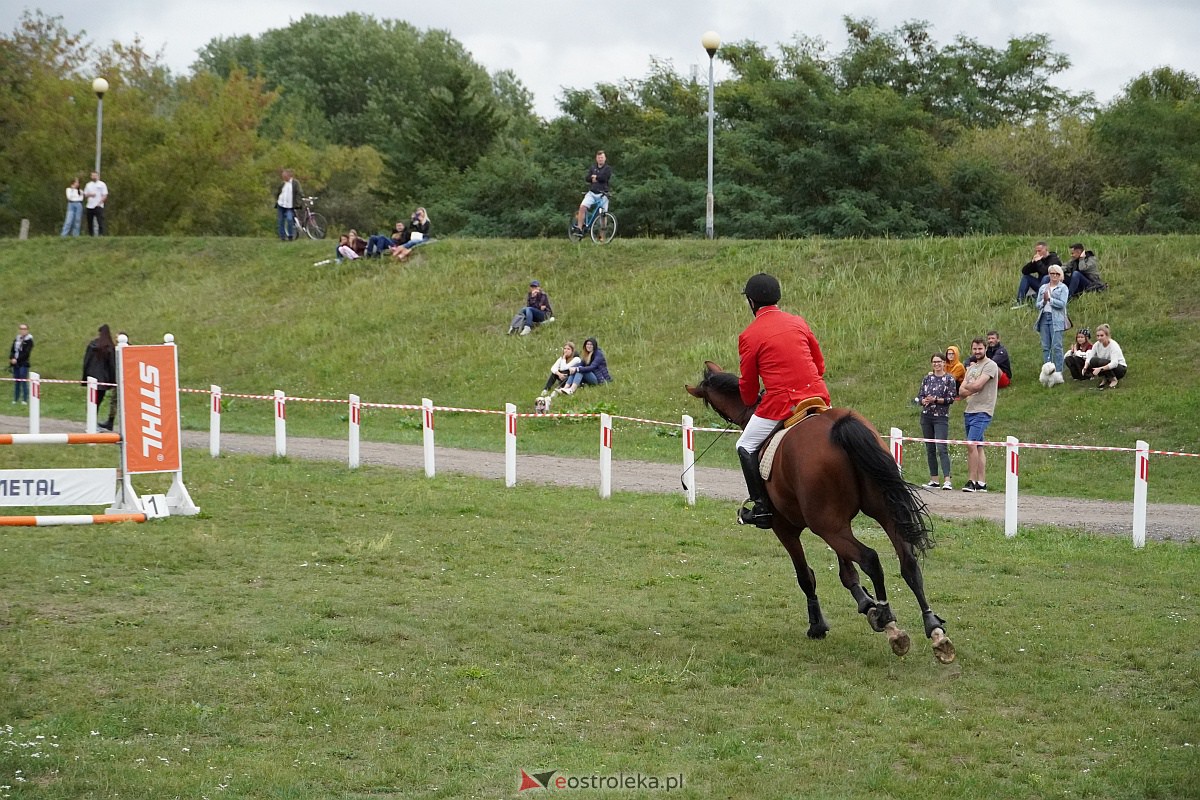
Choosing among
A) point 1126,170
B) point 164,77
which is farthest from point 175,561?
point 164,77

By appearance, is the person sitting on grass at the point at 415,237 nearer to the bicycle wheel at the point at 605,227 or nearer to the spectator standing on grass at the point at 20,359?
the bicycle wheel at the point at 605,227

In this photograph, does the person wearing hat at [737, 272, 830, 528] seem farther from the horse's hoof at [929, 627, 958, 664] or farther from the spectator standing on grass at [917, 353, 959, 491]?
the spectator standing on grass at [917, 353, 959, 491]

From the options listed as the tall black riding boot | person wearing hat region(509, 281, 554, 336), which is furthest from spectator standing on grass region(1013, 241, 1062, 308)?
the tall black riding boot

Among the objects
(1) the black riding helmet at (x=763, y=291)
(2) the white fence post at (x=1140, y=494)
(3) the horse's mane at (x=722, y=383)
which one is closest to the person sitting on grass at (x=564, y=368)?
(2) the white fence post at (x=1140, y=494)

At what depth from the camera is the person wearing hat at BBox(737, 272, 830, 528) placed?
992 centimetres

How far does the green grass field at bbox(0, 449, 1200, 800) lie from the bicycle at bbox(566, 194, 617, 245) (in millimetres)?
22254

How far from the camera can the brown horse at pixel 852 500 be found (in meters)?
9.22

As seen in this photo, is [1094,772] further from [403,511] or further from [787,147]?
[787,147]

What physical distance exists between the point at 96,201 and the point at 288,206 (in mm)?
7912

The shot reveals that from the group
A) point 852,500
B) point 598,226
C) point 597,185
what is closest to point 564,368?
point 597,185

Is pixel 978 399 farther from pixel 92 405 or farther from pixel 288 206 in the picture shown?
pixel 288 206

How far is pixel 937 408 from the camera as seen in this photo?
19625 millimetres

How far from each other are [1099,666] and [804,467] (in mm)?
2334

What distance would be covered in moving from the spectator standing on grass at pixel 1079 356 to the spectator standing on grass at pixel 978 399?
18.6 ft
